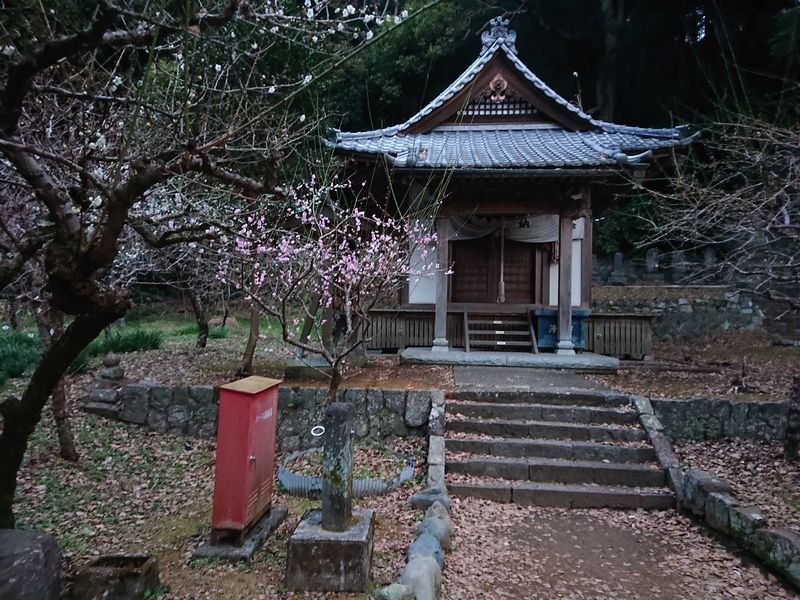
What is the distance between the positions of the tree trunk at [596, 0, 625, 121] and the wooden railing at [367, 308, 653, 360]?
43.4 ft

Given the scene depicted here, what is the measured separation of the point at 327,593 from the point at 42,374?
93.8 inches

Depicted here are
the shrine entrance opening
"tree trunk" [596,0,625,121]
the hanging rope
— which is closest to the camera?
the hanging rope

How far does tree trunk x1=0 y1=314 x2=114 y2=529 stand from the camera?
3.10 m

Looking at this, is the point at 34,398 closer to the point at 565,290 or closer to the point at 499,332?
the point at 565,290

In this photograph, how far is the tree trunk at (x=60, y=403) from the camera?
5254mm

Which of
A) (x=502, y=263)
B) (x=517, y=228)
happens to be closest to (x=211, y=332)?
(x=502, y=263)

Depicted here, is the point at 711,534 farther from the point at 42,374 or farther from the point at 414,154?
the point at 414,154

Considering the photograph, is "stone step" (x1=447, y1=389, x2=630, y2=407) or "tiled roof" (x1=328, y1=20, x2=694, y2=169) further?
"tiled roof" (x1=328, y1=20, x2=694, y2=169)

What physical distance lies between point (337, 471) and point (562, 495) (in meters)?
3.03

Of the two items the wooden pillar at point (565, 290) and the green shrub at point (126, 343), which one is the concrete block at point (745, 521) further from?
the green shrub at point (126, 343)

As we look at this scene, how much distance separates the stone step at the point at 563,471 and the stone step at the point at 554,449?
0.15 m

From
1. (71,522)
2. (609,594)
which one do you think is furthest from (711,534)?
(71,522)

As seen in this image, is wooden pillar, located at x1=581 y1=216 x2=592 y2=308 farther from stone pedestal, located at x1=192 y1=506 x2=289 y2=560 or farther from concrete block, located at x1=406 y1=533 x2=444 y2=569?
stone pedestal, located at x1=192 y1=506 x2=289 y2=560

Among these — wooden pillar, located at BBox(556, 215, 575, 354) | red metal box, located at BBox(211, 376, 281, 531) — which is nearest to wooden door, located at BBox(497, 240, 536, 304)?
wooden pillar, located at BBox(556, 215, 575, 354)
